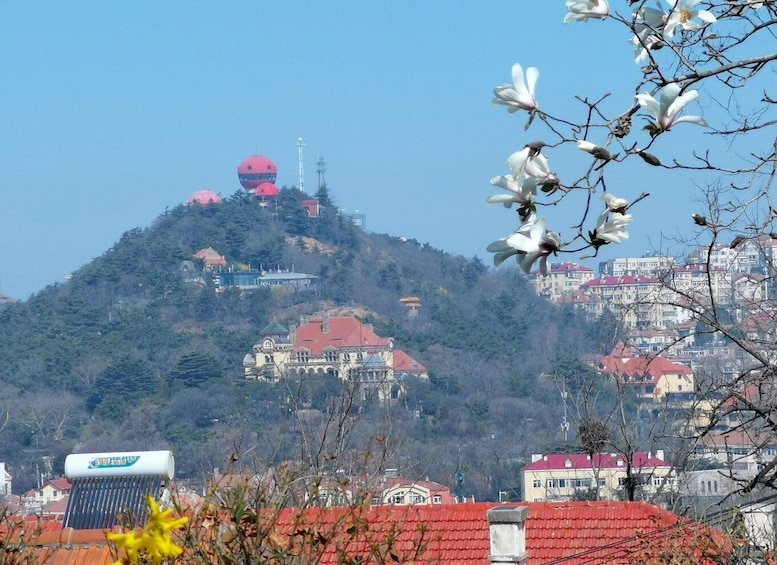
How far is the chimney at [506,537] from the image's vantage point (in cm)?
764

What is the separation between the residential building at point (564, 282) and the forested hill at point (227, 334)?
9.31 ft

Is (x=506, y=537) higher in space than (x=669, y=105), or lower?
lower

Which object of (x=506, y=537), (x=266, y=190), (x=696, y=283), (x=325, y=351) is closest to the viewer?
(x=506, y=537)

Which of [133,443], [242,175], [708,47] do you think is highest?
[242,175]

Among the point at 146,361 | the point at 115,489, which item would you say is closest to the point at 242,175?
the point at 146,361

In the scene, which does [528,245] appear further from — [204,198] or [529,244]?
[204,198]

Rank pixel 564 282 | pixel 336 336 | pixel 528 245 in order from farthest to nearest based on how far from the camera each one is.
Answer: pixel 564 282, pixel 336 336, pixel 528 245

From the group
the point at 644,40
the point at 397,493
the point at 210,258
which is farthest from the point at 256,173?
the point at 644,40

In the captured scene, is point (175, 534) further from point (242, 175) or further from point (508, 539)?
point (242, 175)

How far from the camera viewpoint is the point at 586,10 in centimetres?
227

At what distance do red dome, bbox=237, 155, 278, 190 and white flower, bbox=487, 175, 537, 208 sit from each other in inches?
5676

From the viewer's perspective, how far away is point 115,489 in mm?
8016

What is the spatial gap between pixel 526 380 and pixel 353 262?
32.2 m

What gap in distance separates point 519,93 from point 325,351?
106 meters
